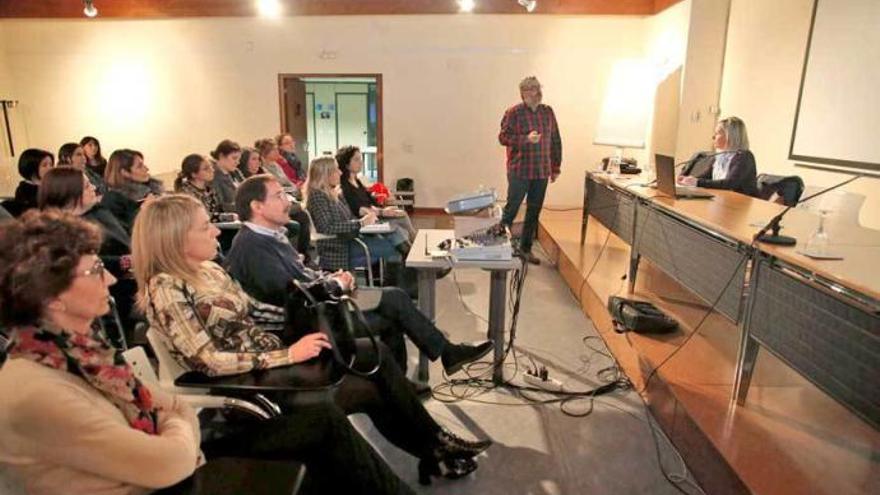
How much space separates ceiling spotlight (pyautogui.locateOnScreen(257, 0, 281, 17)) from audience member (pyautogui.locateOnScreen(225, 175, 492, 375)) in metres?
5.23

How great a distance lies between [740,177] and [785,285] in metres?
2.27

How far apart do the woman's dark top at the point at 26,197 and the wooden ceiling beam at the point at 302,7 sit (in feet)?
12.5

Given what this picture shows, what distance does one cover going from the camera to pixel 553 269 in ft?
15.4

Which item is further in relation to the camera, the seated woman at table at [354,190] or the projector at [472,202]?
the seated woman at table at [354,190]

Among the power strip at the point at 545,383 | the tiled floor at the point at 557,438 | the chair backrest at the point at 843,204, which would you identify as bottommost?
the tiled floor at the point at 557,438

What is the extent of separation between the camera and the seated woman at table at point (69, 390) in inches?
36.0

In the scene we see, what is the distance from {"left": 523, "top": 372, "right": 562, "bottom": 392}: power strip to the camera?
8.51 ft

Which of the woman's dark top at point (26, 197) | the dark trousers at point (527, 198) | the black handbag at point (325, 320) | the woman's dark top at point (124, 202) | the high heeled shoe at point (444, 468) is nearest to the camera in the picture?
the black handbag at point (325, 320)

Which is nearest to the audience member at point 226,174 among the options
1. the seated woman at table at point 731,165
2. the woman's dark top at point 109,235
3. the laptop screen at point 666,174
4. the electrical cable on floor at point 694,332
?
the woman's dark top at point 109,235

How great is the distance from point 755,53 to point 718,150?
1.19 meters

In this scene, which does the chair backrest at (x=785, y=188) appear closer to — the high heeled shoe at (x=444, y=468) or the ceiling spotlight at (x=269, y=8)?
the high heeled shoe at (x=444, y=468)

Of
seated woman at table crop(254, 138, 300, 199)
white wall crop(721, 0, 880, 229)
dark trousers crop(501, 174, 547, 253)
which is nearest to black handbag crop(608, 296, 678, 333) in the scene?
white wall crop(721, 0, 880, 229)

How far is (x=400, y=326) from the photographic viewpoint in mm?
2254

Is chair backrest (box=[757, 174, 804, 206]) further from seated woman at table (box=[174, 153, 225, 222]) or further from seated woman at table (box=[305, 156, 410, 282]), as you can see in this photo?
seated woman at table (box=[174, 153, 225, 222])
